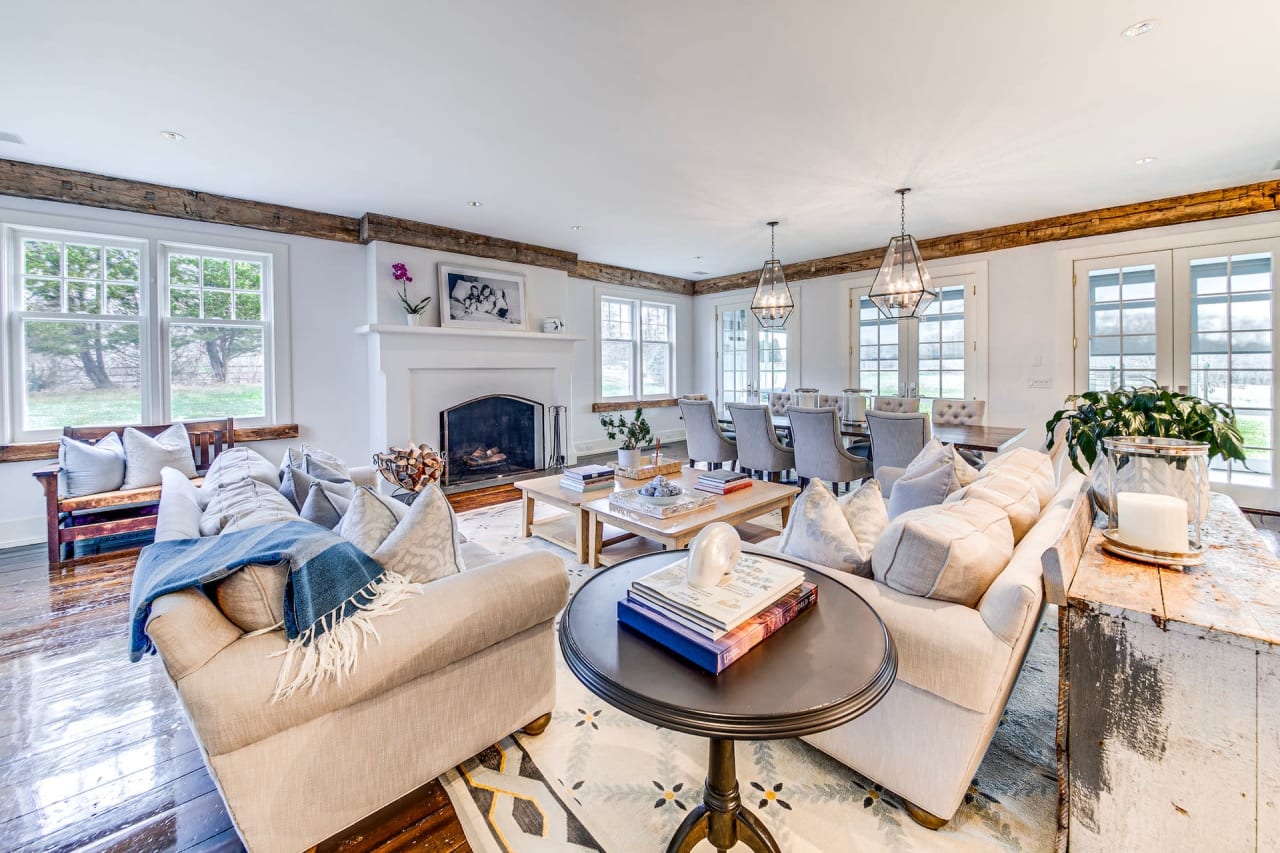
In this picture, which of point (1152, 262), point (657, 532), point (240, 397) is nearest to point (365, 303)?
point (240, 397)

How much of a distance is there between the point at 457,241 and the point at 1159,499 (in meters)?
5.44

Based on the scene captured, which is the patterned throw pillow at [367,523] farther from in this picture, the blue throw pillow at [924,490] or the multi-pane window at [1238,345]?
the multi-pane window at [1238,345]

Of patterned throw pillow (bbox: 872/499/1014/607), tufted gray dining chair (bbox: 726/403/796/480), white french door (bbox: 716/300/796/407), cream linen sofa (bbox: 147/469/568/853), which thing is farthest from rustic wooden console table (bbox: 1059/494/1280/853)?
white french door (bbox: 716/300/796/407)

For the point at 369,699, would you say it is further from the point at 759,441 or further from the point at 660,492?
the point at 759,441

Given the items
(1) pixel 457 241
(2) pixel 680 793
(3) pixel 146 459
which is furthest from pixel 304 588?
(1) pixel 457 241

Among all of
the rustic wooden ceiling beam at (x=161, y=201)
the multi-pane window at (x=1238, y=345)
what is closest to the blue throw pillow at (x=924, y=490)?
the multi-pane window at (x=1238, y=345)

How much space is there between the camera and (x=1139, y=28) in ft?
7.14

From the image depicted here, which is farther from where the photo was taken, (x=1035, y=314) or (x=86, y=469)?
(x=1035, y=314)

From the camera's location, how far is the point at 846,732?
1480mm

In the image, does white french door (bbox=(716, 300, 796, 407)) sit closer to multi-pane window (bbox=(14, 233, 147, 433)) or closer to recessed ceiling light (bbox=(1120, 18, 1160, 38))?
recessed ceiling light (bbox=(1120, 18, 1160, 38))

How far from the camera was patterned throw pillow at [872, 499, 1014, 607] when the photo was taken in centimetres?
133

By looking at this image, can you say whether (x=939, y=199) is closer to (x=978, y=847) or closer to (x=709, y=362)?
(x=709, y=362)

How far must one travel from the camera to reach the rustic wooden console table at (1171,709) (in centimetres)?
92

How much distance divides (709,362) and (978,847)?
7.04m
